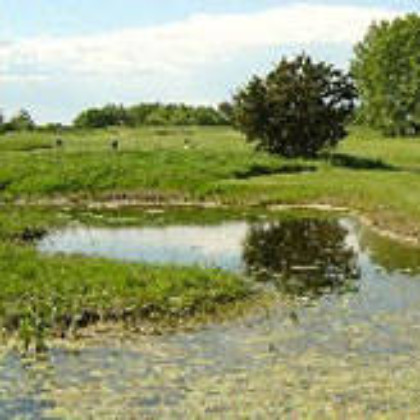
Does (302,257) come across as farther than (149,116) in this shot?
No

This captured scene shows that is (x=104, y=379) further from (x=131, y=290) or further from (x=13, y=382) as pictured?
(x=131, y=290)

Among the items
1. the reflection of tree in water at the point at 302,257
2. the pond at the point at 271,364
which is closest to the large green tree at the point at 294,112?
the reflection of tree in water at the point at 302,257

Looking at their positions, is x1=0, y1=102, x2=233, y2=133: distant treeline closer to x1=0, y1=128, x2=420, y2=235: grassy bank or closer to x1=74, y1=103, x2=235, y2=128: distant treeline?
x1=74, y1=103, x2=235, y2=128: distant treeline

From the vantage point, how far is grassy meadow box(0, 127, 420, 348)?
26.0m

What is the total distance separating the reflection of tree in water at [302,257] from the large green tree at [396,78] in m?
64.6

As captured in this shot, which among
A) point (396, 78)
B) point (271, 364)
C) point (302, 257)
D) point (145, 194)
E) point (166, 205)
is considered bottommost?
point (166, 205)

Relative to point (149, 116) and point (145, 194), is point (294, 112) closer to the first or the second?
point (145, 194)

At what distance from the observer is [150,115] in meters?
173

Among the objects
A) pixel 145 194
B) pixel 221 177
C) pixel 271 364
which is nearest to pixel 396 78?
pixel 221 177

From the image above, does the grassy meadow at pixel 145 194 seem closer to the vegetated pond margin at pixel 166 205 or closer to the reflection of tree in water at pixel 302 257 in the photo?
the vegetated pond margin at pixel 166 205

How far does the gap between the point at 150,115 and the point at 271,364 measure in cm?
15290

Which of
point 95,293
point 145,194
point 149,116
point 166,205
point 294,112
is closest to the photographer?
point 95,293

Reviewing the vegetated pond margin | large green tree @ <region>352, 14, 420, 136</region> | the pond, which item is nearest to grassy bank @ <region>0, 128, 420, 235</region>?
the vegetated pond margin

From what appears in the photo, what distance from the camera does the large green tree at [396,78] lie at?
360ft
